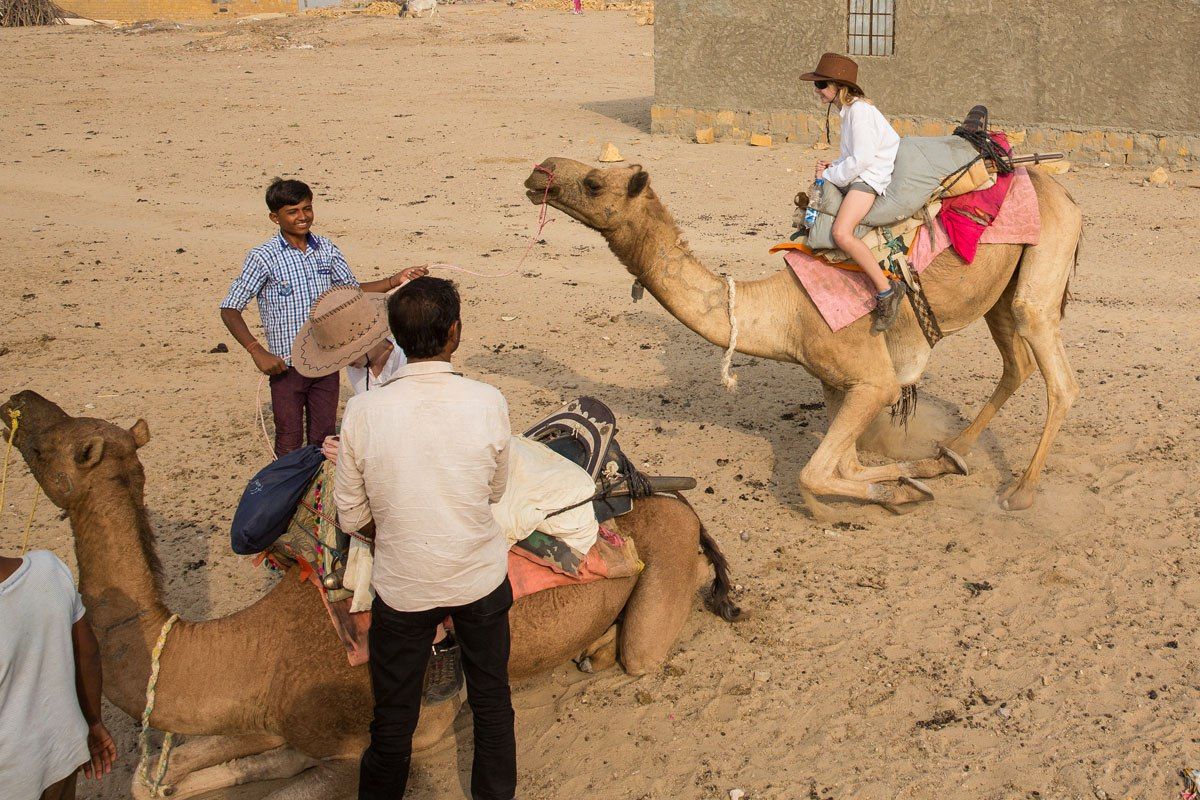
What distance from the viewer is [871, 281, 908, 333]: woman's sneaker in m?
6.41

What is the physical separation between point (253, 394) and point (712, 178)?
906cm

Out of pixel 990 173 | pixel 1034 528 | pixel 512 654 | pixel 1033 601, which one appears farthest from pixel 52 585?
pixel 990 173

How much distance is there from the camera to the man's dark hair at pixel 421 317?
138 inches

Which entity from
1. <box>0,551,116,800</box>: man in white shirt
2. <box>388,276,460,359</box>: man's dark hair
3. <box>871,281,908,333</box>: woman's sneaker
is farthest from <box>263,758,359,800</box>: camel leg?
<box>871,281,908,333</box>: woman's sneaker

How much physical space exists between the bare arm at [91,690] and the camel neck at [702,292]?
373 centimetres

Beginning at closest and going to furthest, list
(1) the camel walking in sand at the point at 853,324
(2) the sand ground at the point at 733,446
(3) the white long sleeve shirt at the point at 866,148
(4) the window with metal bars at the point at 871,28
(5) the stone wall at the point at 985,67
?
A: (2) the sand ground at the point at 733,446 → (1) the camel walking in sand at the point at 853,324 → (3) the white long sleeve shirt at the point at 866,148 → (5) the stone wall at the point at 985,67 → (4) the window with metal bars at the point at 871,28

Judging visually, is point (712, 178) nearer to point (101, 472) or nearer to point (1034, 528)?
point (1034, 528)

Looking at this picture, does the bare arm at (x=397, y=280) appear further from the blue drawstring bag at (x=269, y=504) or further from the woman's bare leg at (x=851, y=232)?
the woman's bare leg at (x=851, y=232)

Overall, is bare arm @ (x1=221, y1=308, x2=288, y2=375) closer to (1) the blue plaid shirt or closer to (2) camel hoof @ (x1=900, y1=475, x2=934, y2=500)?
(1) the blue plaid shirt

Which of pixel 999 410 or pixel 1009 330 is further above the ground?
pixel 1009 330

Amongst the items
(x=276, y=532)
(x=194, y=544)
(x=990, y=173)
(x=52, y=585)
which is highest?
(x=990, y=173)

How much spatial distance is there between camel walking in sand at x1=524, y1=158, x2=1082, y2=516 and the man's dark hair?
104 inches

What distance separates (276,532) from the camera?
439cm

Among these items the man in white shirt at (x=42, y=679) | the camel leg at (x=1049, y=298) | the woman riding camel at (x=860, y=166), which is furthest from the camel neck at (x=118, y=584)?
the camel leg at (x=1049, y=298)
